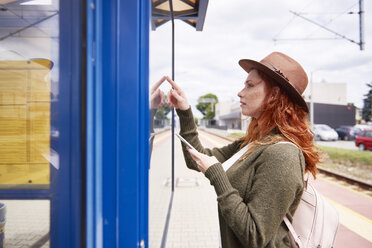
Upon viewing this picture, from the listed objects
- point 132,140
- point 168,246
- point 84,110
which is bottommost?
point 168,246

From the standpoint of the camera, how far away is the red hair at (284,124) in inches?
50.7

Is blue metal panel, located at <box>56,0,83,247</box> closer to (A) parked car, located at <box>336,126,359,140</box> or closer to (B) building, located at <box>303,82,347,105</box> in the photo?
(A) parked car, located at <box>336,126,359,140</box>

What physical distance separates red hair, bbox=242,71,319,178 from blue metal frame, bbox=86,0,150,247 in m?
0.68

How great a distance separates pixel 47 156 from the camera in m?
0.80

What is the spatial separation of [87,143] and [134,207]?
316 millimetres

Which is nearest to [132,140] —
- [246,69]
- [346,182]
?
[246,69]

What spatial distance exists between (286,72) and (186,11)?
2897 mm

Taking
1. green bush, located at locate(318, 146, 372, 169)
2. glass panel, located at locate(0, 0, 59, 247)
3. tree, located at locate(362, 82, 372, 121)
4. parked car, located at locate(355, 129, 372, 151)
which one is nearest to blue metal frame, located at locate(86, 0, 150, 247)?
glass panel, located at locate(0, 0, 59, 247)

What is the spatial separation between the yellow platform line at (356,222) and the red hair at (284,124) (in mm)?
3499

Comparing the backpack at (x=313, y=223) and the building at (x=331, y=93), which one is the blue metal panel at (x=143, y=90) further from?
the building at (x=331, y=93)

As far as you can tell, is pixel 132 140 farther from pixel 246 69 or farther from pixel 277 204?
pixel 246 69

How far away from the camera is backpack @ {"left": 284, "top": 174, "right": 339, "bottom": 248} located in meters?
1.32

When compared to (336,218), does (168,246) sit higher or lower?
lower

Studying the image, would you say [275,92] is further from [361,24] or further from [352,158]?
[352,158]
